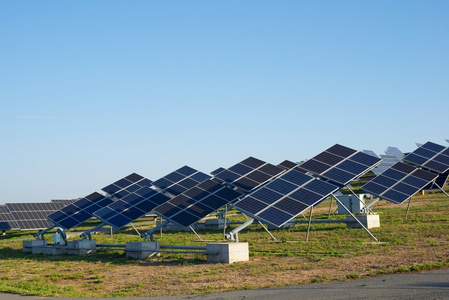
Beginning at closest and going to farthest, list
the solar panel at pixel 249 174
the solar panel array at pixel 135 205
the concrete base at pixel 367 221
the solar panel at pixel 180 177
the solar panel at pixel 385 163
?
1. the concrete base at pixel 367 221
2. the solar panel array at pixel 135 205
3. the solar panel at pixel 249 174
4. the solar panel at pixel 180 177
5. the solar panel at pixel 385 163

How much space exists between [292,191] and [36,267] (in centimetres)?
1332

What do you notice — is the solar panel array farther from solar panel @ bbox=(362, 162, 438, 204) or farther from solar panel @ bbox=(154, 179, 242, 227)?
solar panel @ bbox=(362, 162, 438, 204)

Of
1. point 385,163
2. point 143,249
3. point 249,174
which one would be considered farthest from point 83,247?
point 385,163

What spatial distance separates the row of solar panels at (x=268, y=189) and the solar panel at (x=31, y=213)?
19.3 ft

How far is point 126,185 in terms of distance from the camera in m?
52.3

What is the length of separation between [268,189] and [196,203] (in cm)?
518

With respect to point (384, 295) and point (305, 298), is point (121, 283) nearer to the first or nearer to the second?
point (305, 298)

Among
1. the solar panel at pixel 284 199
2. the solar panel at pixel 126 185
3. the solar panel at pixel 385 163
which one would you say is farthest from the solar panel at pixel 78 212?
the solar panel at pixel 385 163

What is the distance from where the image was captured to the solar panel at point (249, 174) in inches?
1393

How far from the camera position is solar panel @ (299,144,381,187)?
29872mm

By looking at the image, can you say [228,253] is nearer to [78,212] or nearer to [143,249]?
[143,249]

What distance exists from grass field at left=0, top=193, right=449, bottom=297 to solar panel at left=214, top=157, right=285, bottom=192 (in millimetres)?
3334

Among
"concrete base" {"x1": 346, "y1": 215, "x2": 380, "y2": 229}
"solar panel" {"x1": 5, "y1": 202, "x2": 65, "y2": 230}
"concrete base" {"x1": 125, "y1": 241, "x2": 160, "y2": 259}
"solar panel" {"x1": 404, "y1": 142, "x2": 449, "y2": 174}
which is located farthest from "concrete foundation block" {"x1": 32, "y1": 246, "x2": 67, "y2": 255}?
"solar panel" {"x1": 404, "y1": 142, "x2": 449, "y2": 174}

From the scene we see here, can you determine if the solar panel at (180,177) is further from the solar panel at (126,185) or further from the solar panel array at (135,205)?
the solar panel at (126,185)
